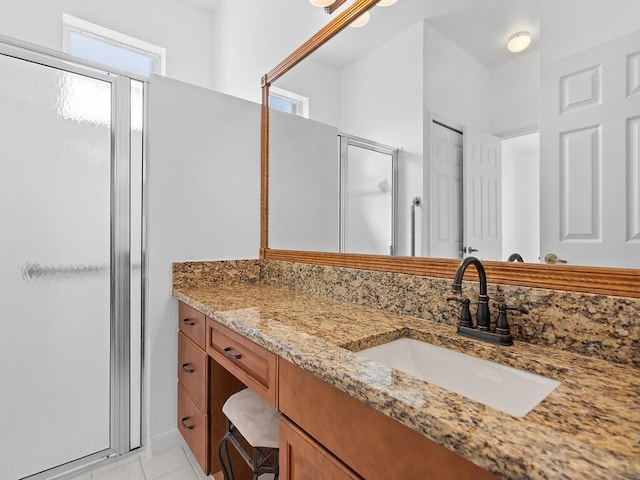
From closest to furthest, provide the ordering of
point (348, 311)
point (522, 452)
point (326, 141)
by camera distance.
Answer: point (522, 452), point (348, 311), point (326, 141)

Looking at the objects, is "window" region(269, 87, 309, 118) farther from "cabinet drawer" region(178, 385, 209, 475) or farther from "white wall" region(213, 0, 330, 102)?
"cabinet drawer" region(178, 385, 209, 475)

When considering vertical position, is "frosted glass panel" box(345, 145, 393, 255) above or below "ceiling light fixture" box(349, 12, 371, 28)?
below

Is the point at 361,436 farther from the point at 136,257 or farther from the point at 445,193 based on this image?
the point at 136,257

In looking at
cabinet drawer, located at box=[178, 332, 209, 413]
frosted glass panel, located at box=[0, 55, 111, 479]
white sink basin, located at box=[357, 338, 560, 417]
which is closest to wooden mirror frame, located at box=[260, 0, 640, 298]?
white sink basin, located at box=[357, 338, 560, 417]

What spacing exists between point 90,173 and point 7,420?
112cm

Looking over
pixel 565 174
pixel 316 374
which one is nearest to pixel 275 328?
pixel 316 374

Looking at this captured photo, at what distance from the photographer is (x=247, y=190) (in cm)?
203

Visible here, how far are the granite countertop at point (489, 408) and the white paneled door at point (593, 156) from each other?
0.90ft

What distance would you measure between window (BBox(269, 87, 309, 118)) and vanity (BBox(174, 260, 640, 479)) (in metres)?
1.10

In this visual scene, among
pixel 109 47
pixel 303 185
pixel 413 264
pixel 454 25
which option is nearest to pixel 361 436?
pixel 413 264

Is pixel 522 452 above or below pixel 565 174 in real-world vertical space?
below

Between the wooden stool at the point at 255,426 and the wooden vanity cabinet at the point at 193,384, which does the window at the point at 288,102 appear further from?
the wooden stool at the point at 255,426

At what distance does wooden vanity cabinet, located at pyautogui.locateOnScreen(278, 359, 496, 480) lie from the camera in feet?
1.75

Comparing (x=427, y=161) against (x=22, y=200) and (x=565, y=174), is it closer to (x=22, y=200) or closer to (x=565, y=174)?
(x=565, y=174)
